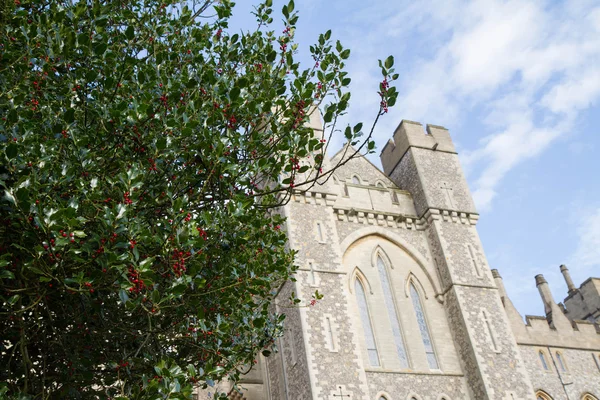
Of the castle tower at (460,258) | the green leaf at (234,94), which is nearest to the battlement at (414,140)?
the castle tower at (460,258)

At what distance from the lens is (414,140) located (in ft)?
73.7

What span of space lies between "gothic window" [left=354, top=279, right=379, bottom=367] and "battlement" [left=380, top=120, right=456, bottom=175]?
254 inches

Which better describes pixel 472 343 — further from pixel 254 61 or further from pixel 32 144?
pixel 32 144

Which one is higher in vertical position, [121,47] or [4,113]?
[121,47]

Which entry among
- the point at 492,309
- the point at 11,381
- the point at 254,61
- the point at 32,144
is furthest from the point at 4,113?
the point at 492,309

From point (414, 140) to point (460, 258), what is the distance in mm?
5074

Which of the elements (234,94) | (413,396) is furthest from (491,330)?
(234,94)

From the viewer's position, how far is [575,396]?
68.5ft

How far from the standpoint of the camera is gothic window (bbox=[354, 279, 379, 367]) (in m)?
17.2

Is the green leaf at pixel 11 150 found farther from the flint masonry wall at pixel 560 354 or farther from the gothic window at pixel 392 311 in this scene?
the flint masonry wall at pixel 560 354

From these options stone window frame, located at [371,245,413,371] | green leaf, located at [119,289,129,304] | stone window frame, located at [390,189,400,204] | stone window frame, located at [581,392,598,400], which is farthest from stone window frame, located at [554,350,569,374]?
green leaf, located at [119,289,129,304]

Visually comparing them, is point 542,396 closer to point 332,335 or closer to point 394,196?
point 394,196

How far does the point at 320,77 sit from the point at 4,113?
11.0 ft

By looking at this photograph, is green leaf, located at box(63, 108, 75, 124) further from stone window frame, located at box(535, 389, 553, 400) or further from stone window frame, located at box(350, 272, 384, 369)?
stone window frame, located at box(535, 389, 553, 400)
